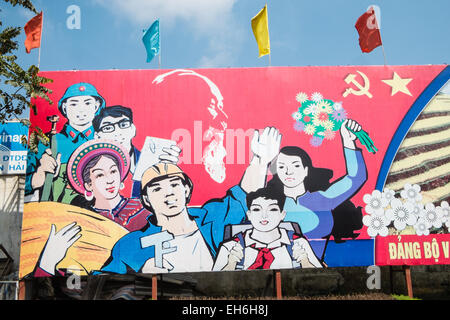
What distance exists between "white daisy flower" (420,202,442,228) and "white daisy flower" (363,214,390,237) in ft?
5.71

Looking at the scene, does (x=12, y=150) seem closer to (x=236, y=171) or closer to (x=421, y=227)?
(x=236, y=171)

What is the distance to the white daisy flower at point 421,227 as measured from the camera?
15.9m

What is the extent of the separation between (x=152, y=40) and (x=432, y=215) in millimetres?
14910

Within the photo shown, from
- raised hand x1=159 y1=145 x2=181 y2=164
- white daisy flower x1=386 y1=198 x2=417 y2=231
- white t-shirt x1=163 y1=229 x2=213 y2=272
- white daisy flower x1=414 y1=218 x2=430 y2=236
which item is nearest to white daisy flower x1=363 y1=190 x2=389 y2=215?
white daisy flower x1=386 y1=198 x2=417 y2=231

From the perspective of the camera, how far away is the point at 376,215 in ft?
51.9

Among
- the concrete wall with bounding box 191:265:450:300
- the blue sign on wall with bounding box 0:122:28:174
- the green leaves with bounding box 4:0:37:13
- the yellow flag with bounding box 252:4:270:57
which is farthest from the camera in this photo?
the blue sign on wall with bounding box 0:122:28:174

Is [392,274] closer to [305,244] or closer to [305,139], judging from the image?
[305,244]

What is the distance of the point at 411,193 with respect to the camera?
52.8 feet

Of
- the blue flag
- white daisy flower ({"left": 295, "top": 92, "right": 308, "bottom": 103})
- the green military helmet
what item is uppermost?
the blue flag

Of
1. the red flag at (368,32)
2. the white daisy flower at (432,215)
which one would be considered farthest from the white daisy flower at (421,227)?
the red flag at (368,32)

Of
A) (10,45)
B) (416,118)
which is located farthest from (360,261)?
(10,45)

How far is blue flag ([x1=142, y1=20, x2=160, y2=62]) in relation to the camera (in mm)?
16984

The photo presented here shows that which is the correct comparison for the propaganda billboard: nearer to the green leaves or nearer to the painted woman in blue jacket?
the painted woman in blue jacket

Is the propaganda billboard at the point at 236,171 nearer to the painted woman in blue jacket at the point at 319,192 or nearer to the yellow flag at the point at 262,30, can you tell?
the painted woman in blue jacket at the point at 319,192
